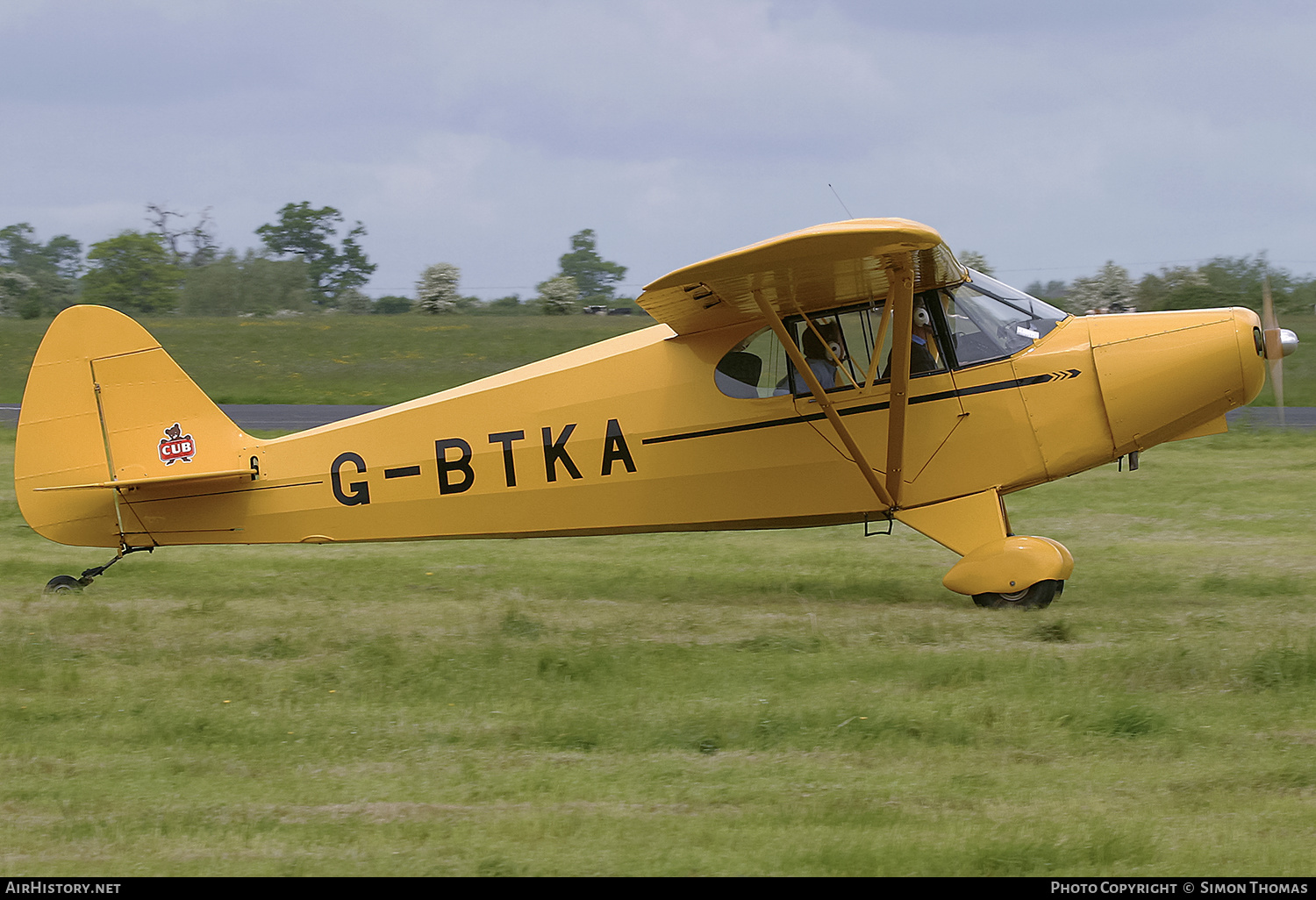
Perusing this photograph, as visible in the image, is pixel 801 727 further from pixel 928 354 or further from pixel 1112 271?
pixel 1112 271

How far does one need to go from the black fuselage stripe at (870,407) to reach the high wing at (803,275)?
0.81 metres

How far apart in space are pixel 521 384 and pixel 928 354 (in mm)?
3250

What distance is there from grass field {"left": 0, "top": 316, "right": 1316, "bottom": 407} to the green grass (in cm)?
3

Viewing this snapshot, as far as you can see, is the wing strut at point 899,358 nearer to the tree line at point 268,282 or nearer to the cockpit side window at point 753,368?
the cockpit side window at point 753,368

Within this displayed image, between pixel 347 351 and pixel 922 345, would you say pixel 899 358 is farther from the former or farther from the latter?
pixel 347 351

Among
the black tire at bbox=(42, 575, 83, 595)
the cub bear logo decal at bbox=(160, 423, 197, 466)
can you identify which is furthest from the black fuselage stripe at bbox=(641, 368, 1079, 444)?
the black tire at bbox=(42, 575, 83, 595)

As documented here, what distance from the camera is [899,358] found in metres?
8.44

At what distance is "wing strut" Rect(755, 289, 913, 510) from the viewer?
8173 mm

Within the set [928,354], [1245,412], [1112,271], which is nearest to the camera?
[928,354]

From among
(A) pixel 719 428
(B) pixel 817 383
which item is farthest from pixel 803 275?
(A) pixel 719 428

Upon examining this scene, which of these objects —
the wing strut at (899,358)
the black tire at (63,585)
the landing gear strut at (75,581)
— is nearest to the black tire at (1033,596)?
the wing strut at (899,358)
